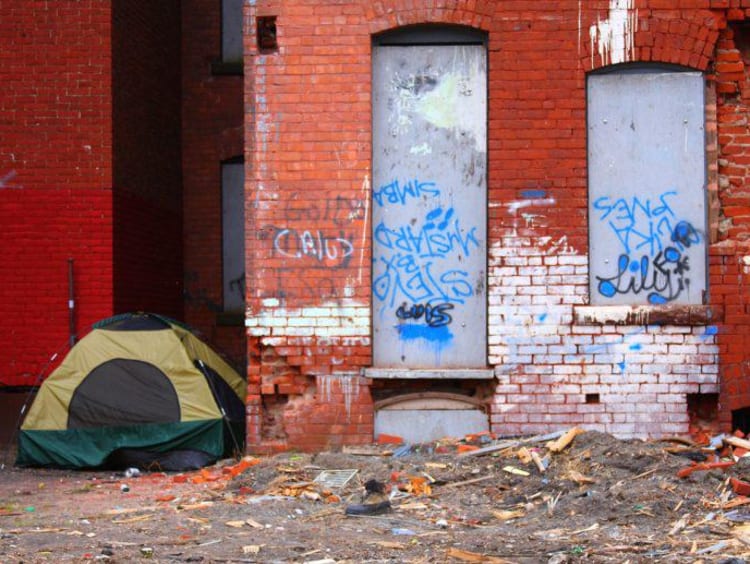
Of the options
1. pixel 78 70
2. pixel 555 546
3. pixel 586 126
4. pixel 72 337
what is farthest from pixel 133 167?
pixel 555 546

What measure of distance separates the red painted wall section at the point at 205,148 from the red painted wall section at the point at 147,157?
5.3 inches

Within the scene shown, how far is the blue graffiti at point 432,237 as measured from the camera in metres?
8.99

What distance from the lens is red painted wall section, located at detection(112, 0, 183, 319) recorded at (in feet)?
37.5

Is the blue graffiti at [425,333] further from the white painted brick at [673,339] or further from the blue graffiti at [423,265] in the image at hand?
the white painted brick at [673,339]

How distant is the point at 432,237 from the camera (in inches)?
354

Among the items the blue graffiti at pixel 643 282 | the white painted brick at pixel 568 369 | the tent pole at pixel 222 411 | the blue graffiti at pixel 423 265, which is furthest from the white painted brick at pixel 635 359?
the tent pole at pixel 222 411

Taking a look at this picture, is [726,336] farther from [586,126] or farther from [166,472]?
[166,472]

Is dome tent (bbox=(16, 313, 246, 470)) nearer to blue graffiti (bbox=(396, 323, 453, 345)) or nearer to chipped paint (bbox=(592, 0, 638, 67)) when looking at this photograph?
blue graffiti (bbox=(396, 323, 453, 345))

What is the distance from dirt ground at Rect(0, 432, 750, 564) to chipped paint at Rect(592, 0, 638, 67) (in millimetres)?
3508

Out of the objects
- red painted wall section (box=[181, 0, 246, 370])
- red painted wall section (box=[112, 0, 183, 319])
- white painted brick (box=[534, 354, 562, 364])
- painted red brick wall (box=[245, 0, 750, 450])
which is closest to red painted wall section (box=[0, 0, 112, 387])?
red painted wall section (box=[112, 0, 183, 319])

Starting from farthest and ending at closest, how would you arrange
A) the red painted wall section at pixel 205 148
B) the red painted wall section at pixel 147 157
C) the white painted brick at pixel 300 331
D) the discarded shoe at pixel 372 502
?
the red painted wall section at pixel 205 148 < the red painted wall section at pixel 147 157 < the white painted brick at pixel 300 331 < the discarded shoe at pixel 372 502

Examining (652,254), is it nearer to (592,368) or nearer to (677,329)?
(677,329)

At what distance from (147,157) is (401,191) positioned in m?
4.54

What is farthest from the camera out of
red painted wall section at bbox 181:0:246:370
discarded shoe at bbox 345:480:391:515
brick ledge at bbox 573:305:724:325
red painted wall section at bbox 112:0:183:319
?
red painted wall section at bbox 181:0:246:370
